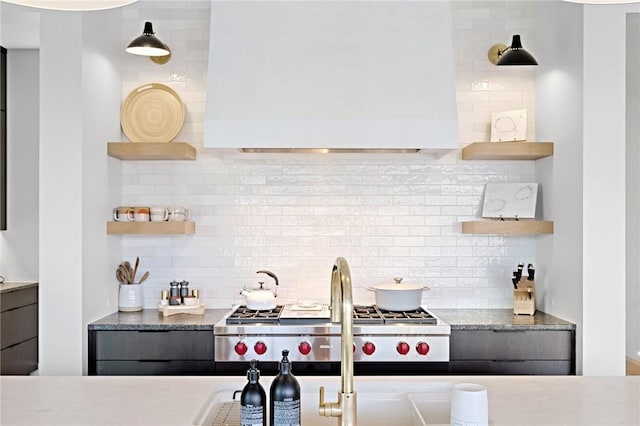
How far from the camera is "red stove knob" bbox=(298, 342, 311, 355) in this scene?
344 centimetres

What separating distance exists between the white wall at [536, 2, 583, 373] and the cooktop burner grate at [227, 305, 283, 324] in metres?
1.65

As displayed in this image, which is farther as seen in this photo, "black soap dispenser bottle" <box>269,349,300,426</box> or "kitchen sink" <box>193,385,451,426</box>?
"kitchen sink" <box>193,385,451,426</box>

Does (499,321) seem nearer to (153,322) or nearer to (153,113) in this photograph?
(153,322)

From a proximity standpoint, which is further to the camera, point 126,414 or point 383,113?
point 383,113

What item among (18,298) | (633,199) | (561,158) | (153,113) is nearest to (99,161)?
(153,113)

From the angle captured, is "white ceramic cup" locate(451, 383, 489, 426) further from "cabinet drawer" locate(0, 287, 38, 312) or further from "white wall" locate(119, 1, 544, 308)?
"cabinet drawer" locate(0, 287, 38, 312)

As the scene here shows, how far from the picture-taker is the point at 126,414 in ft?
6.19

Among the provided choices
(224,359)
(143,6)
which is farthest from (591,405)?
(143,6)

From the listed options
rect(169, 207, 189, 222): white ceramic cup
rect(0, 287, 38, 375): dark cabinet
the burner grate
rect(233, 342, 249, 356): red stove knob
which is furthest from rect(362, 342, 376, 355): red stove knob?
rect(0, 287, 38, 375): dark cabinet

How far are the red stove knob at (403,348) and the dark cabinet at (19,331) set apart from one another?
272 centimetres

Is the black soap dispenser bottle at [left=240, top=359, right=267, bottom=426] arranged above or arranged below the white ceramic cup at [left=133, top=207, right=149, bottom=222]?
below

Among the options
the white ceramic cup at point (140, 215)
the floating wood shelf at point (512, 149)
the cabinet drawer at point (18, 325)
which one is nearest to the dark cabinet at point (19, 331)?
the cabinet drawer at point (18, 325)

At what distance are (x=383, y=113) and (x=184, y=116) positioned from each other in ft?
4.53

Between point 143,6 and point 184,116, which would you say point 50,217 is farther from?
point 143,6
